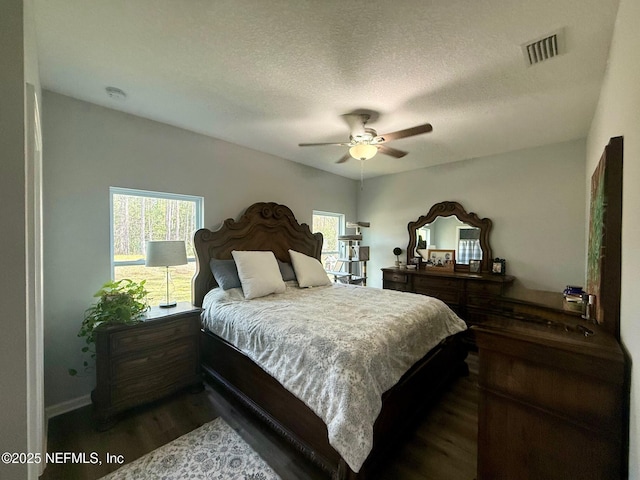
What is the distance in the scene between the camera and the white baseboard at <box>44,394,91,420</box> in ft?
6.94

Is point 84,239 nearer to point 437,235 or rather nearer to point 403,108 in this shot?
point 403,108

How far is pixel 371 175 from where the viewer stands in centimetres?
492

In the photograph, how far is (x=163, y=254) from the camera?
7.91ft

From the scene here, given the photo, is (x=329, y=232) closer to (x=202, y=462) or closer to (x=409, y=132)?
(x=409, y=132)

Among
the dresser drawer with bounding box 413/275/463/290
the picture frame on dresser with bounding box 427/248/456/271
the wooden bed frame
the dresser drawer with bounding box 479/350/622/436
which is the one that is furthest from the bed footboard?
the picture frame on dresser with bounding box 427/248/456/271

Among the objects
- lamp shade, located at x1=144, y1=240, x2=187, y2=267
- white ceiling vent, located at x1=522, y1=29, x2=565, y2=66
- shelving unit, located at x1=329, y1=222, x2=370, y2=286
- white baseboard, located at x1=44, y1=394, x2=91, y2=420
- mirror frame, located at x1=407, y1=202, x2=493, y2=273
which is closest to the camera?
white ceiling vent, located at x1=522, y1=29, x2=565, y2=66

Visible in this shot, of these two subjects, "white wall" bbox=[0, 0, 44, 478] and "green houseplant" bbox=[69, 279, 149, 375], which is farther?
"green houseplant" bbox=[69, 279, 149, 375]

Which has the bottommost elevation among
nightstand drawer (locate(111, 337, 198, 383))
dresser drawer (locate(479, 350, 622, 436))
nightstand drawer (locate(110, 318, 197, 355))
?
nightstand drawer (locate(111, 337, 198, 383))

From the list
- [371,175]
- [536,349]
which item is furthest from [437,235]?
[536,349]

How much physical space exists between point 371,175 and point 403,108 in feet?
8.44

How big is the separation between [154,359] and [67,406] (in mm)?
794

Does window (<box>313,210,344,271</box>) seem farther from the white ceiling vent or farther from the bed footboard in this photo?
the white ceiling vent

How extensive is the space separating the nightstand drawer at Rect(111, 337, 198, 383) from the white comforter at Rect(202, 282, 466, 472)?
252 mm

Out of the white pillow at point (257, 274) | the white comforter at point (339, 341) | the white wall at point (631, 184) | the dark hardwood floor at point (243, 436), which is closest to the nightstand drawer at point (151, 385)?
the dark hardwood floor at point (243, 436)
